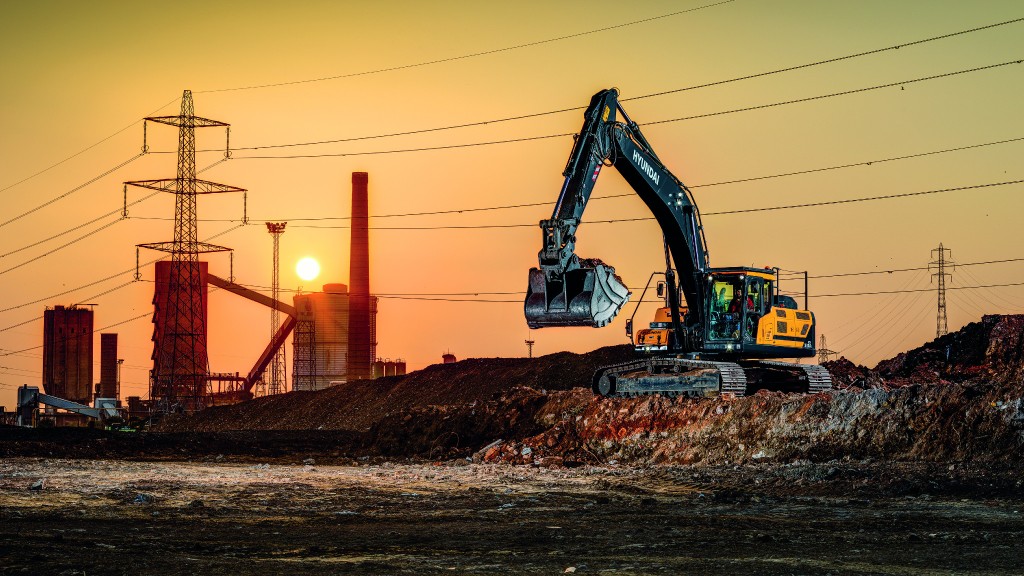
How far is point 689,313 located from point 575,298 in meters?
6.92

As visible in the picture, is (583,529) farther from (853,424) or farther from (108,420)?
(108,420)

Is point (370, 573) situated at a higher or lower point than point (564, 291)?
lower

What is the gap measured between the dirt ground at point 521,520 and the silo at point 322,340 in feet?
235

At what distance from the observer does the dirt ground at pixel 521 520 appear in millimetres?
10422

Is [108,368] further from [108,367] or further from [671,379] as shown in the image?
[671,379]

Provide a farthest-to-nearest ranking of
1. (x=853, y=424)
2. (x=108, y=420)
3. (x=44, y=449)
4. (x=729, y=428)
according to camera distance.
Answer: (x=108, y=420)
(x=44, y=449)
(x=729, y=428)
(x=853, y=424)

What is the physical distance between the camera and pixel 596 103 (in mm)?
23469

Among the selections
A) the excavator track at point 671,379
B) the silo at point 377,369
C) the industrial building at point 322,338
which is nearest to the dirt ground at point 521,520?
the excavator track at point 671,379

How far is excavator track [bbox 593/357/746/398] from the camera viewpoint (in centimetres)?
2466

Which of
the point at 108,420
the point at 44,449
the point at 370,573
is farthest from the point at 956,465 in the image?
the point at 108,420

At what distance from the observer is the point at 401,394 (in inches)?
2190

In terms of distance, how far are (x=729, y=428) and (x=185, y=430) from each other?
1555 inches

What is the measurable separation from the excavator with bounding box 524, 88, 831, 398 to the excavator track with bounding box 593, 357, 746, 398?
2cm

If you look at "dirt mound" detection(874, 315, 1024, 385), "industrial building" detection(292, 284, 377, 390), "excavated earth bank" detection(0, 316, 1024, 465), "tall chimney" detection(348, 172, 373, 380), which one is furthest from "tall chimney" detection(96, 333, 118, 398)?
"dirt mound" detection(874, 315, 1024, 385)
